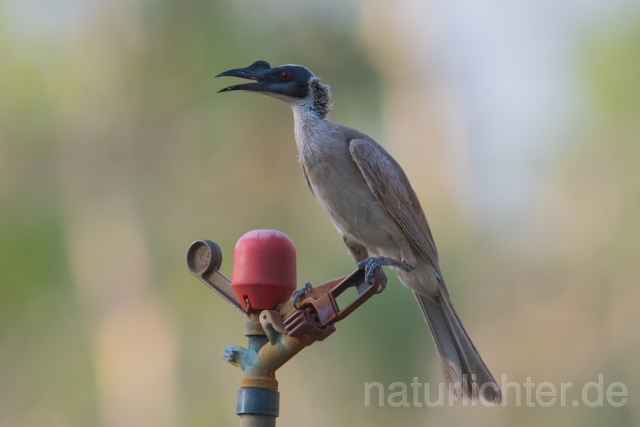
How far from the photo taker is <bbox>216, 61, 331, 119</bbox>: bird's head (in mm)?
4996

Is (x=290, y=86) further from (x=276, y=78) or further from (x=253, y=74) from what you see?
(x=253, y=74)

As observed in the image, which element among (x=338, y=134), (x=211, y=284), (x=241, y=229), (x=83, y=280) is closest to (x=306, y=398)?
(x=241, y=229)

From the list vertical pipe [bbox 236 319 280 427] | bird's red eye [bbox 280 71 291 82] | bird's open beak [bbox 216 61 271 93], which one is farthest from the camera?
bird's red eye [bbox 280 71 291 82]

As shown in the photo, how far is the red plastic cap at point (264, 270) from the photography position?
3.21 metres

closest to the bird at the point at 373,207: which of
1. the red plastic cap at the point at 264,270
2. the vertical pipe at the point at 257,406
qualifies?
the red plastic cap at the point at 264,270

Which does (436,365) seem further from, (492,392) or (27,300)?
(27,300)

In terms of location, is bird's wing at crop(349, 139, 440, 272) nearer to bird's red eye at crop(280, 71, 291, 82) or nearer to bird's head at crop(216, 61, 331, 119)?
bird's head at crop(216, 61, 331, 119)

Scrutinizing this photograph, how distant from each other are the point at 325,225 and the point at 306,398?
1.96 m

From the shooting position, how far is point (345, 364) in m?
8.92

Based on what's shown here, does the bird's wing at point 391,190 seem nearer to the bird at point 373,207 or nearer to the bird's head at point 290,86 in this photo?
the bird at point 373,207

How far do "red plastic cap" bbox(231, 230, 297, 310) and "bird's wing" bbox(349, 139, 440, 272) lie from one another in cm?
165

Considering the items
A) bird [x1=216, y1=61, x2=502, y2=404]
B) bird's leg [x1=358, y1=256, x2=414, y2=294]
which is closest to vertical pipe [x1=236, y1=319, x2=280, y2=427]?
bird's leg [x1=358, y1=256, x2=414, y2=294]

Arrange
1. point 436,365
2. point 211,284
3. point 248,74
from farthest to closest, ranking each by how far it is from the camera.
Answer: point 436,365, point 248,74, point 211,284

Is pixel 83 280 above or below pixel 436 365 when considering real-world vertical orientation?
above
